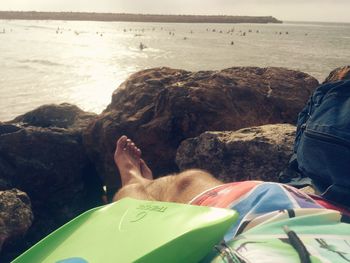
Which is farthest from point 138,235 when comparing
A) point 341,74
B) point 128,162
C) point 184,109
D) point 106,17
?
point 106,17

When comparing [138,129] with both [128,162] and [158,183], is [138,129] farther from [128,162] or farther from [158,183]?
[158,183]

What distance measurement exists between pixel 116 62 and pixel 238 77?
41.1 ft

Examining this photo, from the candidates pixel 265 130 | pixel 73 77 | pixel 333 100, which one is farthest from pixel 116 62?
pixel 333 100

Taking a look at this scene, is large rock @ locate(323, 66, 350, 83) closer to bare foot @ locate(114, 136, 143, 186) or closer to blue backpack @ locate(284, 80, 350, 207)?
blue backpack @ locate(284, 80, 350, 207)

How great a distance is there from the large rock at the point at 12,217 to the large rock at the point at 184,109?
162 centimetres

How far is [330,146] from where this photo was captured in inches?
92.0

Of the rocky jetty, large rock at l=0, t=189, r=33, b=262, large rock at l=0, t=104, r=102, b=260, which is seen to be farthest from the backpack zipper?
large rock at l=0, t=104, r=102, b=260

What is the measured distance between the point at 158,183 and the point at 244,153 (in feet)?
3.20

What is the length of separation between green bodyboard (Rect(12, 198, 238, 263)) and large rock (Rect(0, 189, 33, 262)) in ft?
5.41

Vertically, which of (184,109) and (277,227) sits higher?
(277,227)

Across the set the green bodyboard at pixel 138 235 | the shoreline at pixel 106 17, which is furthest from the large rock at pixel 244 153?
the shoreline at pixel 106 17

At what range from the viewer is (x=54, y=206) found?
505 centimetres

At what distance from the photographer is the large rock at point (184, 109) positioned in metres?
4.95

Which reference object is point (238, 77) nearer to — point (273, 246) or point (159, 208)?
point (159, 208)
